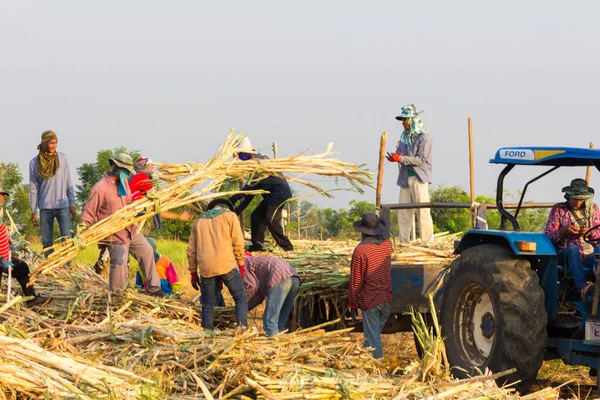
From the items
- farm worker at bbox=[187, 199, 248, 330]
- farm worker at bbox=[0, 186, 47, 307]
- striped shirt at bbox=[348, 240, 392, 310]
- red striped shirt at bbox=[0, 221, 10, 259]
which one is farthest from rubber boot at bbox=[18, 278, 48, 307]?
striped shirt at bbox=[348, 240, 392, 310]

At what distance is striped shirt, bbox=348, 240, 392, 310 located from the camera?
8.69 metres

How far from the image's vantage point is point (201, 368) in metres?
6.62

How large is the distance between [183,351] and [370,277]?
2.18m

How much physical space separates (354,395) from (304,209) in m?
19.2

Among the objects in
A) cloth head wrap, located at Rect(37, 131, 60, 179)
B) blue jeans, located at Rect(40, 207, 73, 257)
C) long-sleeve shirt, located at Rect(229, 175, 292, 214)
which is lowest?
blue jeans, located at Rect(40, 207, 73, 257)

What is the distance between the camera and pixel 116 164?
1034cm

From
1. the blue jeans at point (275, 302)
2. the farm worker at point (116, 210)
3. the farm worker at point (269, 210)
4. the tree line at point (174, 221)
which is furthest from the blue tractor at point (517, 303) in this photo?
the tree line at point (174, 221)

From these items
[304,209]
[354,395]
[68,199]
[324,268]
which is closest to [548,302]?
[354,395]

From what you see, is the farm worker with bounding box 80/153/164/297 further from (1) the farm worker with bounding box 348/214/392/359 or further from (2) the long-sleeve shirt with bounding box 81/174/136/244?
(1) the farm worker with bounding box 348/214/392/359

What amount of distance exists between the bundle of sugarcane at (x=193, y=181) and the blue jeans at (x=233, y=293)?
94 centimetres

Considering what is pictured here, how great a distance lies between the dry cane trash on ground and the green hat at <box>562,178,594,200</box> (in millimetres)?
1534

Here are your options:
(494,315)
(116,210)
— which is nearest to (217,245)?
(116,210)

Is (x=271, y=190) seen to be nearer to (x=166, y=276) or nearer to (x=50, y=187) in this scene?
(x=166, y=276)

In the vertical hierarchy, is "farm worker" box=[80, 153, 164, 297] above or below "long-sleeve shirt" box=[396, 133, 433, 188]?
below
